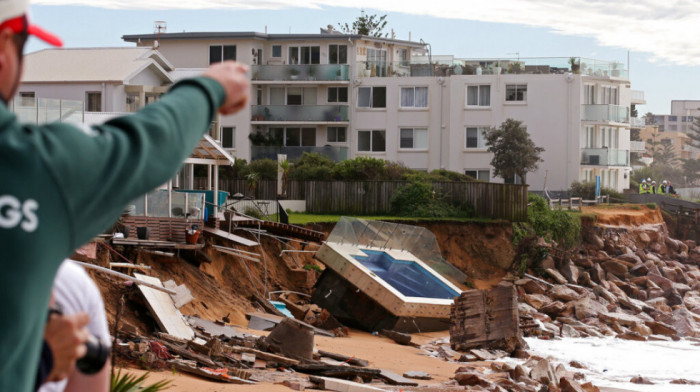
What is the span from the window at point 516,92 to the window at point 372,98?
A: 24.4 ft

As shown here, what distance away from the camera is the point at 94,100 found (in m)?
37.0

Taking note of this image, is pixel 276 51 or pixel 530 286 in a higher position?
pixel 276 51

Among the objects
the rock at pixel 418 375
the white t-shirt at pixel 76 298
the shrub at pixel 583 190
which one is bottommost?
the rock at pixel 418 375

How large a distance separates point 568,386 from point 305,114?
4322cm

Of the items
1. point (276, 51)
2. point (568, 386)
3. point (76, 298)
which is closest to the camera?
point (76, 298)

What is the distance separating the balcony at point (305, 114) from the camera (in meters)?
61.1

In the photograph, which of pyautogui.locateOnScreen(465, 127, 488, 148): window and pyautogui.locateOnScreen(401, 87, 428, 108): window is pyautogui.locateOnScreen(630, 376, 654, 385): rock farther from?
pyautogui.locateOnScreen(401, 87, 428, 108): window

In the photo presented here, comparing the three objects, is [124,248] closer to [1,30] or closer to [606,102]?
[1,30]

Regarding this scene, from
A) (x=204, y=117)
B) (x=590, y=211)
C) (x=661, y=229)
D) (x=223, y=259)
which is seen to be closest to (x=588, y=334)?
(x=223, y=259)

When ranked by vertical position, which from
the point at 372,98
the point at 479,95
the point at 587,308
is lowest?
the point at 587,308

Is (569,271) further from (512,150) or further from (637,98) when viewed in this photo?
(637,98)

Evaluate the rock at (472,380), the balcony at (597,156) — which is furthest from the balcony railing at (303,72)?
the rock at (472,380)

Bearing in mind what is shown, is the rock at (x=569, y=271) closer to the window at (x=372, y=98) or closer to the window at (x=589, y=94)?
the window at (x=589, y=94)

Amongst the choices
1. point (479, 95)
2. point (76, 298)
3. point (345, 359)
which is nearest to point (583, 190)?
point (479, 95)
